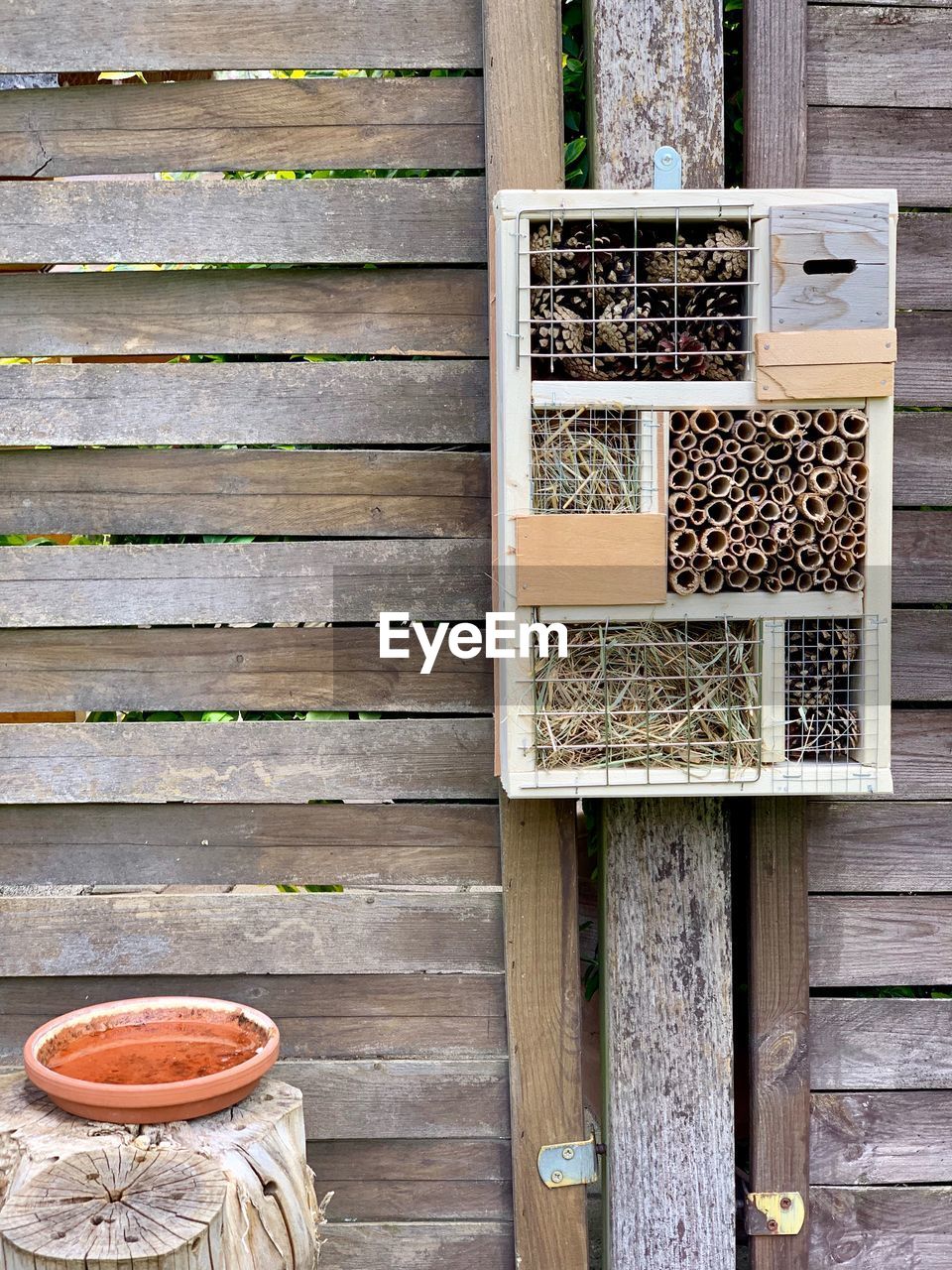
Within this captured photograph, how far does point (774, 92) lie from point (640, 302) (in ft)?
1.44

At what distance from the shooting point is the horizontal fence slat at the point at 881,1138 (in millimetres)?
1742

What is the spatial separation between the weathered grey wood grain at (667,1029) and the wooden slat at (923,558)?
1.49 ft

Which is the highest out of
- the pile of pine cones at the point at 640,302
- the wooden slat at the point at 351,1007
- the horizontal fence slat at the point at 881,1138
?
the pile of pine cones at the point at 640,302

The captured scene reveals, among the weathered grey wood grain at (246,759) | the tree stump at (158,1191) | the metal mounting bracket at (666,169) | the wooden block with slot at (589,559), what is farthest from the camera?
the weathered grey wood grain at (246,759)

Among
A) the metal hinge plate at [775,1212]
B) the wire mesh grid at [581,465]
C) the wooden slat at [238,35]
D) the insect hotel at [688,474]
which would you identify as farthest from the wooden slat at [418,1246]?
the wooden slat at [238,35]

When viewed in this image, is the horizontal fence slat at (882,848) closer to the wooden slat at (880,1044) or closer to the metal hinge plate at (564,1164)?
the wooden slat at (880,1044)

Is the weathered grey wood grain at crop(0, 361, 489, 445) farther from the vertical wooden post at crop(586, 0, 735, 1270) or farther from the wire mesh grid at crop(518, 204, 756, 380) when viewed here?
the vertical wooden post at crop(586, 0, 735, 1270)

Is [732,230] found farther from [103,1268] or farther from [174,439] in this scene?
[103,1268]

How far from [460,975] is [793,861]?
53 centimetres

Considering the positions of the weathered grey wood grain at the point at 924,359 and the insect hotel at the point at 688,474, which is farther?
the weathered grey wood grain at the point at 924,359

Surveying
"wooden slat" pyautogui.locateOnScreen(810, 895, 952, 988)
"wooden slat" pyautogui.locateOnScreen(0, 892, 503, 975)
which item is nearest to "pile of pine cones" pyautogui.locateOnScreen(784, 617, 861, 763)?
"wooden slat" pyautogui.locateOnScreen(810, 895, 952, 988)

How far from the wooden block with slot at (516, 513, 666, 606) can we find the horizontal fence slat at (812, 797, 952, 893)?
548 millimetres

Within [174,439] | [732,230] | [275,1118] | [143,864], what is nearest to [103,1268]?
[275,1118]

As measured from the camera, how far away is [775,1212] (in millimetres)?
1704
